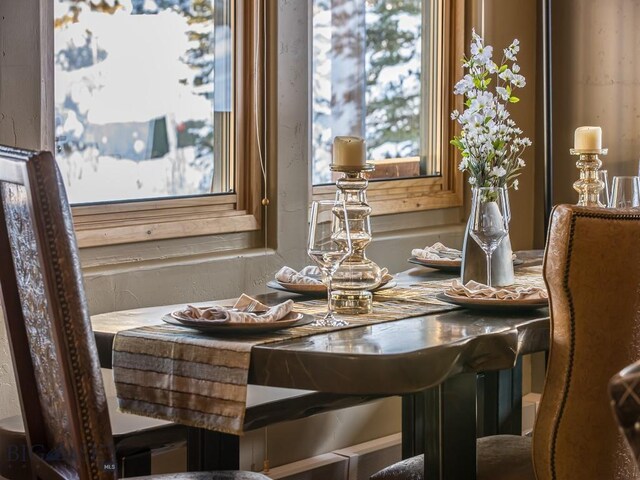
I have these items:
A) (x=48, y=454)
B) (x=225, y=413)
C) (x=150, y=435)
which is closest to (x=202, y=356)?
(x=225, y=413)

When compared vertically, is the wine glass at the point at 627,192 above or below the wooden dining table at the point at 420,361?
above

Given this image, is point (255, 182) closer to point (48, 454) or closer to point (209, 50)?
point (209, 50)

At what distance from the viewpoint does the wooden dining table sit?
1820 millimetres

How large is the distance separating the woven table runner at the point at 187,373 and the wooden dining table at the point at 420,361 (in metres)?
0.04

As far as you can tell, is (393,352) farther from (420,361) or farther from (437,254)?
(437,254)

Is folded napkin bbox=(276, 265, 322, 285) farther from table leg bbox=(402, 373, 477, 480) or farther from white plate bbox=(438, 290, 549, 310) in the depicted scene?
table leg bbox=(402, 373, 477, 480)

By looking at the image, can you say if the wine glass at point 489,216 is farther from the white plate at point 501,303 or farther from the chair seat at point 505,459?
the chair seat at point 505,459

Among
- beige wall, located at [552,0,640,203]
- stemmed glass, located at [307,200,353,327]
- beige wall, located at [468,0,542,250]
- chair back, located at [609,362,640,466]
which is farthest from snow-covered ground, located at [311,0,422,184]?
chair back, located at [609,362,640,466]

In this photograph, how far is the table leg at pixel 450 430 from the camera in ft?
6.41

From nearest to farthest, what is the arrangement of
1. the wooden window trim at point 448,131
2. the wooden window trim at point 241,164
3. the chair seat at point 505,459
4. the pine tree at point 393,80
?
the chair seat at point 505,459 < the wooden window trim at point 241,164 < the pine tree at point 393,80 < the wooden window trim at point 448,131

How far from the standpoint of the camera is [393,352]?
6.02 feet

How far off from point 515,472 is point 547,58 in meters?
2.46

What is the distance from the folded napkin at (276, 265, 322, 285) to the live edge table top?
383 millimetres

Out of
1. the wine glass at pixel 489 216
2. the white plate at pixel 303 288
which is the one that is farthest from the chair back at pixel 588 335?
the white plate at pixel 303 288
